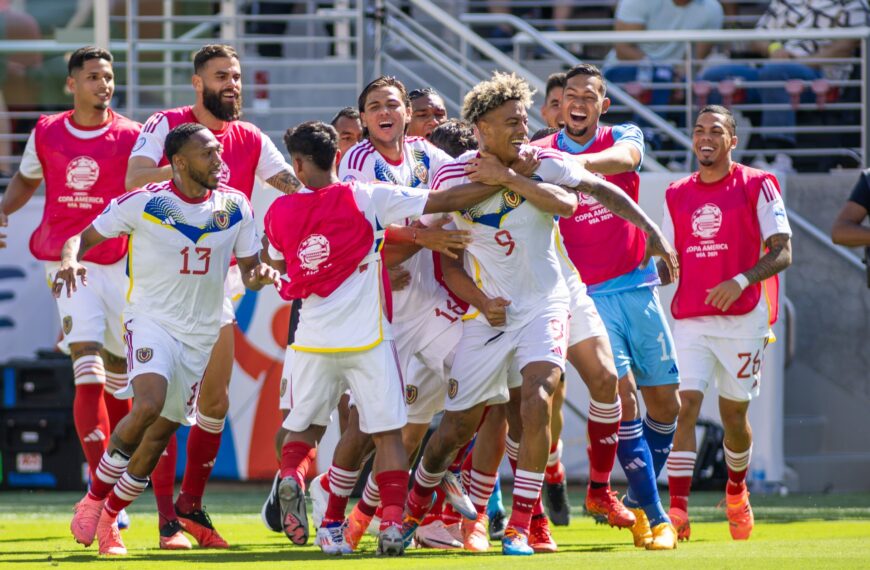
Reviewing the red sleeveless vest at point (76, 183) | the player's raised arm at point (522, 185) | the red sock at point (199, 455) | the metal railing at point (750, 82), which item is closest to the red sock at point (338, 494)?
the red sock at point (199, 455)

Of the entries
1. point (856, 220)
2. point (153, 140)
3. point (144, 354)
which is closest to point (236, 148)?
point (153, 140)

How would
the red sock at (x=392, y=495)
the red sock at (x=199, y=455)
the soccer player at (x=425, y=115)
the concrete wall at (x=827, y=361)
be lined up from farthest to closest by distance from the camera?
the concrete wall at (x=827, y=361)
the soccer player at (x=425, y=115)
the red sock at (x=199, y=455)
the red sock at (x=392, y=495)

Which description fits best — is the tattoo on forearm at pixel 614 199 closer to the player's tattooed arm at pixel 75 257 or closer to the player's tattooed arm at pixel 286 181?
the player's tattooed arm at pixel 286 181

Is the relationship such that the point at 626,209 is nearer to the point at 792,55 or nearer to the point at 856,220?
the point at 856,220

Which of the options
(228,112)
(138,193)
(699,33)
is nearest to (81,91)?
(228,112)

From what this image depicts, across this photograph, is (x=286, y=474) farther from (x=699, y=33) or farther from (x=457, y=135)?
(x=699, y=33)

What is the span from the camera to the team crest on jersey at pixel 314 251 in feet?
25.3

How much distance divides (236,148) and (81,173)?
1.11m

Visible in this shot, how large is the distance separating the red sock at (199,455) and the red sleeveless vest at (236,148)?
4.57 feet

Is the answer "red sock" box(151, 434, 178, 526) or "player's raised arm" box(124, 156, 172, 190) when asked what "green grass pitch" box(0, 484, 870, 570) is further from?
"player's raised arm" box(124, 156, 172, 190)

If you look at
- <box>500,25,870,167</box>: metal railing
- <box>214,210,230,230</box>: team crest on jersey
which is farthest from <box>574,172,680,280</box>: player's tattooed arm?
<box>500,25,870,167</box>: metal railing

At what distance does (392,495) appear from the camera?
298 inches

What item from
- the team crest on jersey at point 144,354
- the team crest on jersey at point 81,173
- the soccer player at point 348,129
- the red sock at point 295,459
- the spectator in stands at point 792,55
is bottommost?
the red sock at point 295,459

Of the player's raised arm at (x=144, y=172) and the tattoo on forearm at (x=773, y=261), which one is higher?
the player's raised arm at (x=144, y=172)
